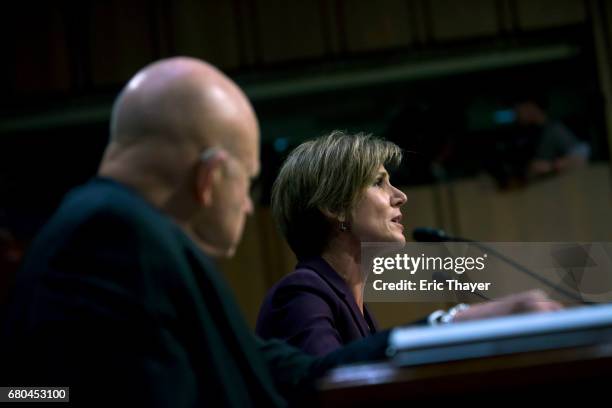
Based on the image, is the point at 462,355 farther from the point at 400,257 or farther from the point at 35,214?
the point at 35,214

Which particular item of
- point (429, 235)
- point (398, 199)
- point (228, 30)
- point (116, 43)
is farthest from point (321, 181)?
point (116, 43)

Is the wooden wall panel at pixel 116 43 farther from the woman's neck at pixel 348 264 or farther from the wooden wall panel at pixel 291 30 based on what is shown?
the woman's neck at pixel 348 264

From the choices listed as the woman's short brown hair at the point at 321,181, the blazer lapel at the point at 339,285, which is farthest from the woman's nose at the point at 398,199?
the blazer lapel at the point at 339,285

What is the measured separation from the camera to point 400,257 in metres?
1.84

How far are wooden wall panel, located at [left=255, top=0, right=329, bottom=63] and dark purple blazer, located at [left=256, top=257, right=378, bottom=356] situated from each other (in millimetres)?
2461

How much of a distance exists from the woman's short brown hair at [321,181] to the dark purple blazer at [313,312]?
0.33 ft

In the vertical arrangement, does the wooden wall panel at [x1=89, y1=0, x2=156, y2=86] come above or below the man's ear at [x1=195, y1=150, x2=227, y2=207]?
above

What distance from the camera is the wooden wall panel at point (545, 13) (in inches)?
163

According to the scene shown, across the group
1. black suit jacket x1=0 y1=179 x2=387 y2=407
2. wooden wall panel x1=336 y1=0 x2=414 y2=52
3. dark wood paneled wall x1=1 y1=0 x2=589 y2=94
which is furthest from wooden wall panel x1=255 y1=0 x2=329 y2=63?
black suit jacket x1=0 y1=179 x2=387 y2=407

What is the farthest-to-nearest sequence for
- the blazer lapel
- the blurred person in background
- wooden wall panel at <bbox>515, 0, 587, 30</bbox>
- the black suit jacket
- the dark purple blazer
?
wooden wall panel at <bbox>515, 0, 587, 30</bbox>
the blurred person in background
the blazer lapel
the dark purple blazer
the black suit jacket

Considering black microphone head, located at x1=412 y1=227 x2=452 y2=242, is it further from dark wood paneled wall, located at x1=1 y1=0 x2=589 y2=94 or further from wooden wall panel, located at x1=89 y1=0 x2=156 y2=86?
wooden wall panel, located at x1=89 y1=0 x2=156 y2=86

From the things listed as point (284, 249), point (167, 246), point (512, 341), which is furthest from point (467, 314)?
point (284, 249)

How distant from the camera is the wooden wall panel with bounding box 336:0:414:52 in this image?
13.7ft

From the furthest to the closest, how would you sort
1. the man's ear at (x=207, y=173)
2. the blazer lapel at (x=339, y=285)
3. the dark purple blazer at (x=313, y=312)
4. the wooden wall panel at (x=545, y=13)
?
the wooden wall panel at (x=545, y=13), the blazer lapel at (x=339, y=285), the dark purple blazer at (x=313, y=312), the man's ear at (x=207, y=173)
